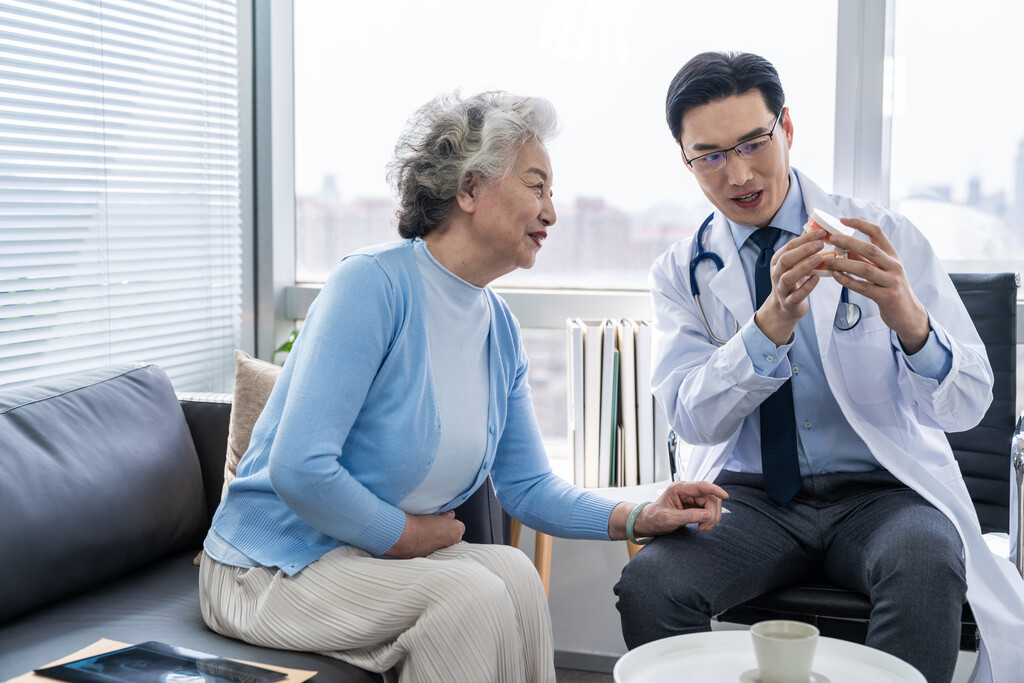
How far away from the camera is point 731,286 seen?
1.85m

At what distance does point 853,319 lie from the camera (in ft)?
5.80

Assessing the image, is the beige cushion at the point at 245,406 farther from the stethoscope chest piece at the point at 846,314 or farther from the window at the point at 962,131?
the window at the point at 962,131

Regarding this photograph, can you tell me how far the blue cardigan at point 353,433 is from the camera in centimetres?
142

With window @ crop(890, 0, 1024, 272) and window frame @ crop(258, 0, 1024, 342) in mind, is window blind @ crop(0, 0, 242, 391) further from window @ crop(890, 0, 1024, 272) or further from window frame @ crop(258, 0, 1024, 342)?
window @ crop(890, 0, 1024, 272)

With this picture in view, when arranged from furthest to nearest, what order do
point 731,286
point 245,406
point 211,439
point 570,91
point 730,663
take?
point 570,91 → point 211,439 → point 245,406 → point 731,286 → point 730,663

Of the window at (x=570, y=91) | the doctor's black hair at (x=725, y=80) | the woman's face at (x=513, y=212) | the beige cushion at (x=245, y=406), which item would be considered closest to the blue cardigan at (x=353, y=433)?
the woman's face at (x=513, y=212)

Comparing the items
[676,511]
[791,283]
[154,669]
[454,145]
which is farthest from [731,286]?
[154,669]

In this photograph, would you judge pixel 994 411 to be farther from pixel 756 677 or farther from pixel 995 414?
pixel 756 677

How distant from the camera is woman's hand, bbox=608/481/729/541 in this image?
1.56 m

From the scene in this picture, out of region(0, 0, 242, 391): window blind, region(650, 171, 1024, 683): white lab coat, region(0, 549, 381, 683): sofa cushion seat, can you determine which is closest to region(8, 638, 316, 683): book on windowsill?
region(0, 549, 381, 683): sofa cushion seat

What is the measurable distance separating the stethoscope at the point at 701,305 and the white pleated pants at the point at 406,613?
0.65 meters

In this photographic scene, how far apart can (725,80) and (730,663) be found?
1.13 m

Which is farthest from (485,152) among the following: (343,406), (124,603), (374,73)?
(374,73)

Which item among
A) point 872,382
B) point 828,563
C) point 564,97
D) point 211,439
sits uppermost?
point 564,97
